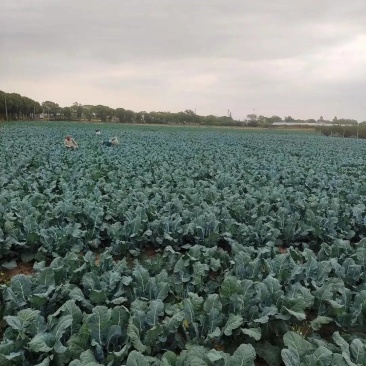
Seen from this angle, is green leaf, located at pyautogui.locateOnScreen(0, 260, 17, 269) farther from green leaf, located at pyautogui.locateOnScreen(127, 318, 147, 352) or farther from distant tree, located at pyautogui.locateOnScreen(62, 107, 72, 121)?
distant tree, located at pyautogui.locateOnScreen(62, 107, 72, 121)

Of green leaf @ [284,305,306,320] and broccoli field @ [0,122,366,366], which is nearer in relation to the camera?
broccoli field @ [0,122,366,366]

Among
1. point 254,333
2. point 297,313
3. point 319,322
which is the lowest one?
point 319,322

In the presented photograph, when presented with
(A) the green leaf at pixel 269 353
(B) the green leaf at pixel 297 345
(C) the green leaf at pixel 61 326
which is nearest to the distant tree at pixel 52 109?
(C) the green leaf at pixel 61 326

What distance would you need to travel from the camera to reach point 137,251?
629 cm

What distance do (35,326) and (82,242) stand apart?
2.88 m

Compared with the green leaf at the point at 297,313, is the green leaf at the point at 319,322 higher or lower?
lower

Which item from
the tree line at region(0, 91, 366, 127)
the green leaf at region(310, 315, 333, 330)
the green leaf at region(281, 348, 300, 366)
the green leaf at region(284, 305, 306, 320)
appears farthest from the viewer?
the tree line at region(0, 91, 366, 127)

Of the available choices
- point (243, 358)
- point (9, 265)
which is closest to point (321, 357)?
point (243, 358)

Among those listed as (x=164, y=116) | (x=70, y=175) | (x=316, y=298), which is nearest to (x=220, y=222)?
(x=316, y=298)

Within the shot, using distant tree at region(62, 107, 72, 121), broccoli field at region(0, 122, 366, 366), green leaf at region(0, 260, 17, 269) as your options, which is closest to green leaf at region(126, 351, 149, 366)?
broccoli field at region(0, 122, 366, 366)

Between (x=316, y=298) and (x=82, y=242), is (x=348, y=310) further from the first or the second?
(x=82, y=242)

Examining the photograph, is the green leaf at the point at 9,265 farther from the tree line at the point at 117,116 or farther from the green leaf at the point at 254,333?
→ the tree line at the point at 117,116

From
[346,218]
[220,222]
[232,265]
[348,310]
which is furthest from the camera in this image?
[346,218]

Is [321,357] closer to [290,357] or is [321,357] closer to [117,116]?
[290,357]
